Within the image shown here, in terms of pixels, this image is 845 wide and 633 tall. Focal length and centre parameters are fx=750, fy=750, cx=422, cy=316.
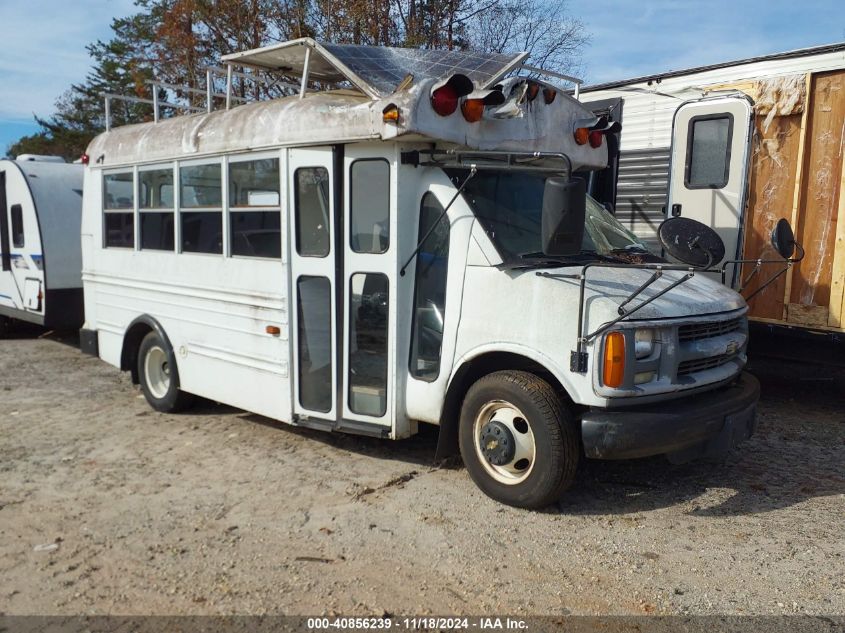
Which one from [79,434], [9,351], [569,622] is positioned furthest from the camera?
[9,351]

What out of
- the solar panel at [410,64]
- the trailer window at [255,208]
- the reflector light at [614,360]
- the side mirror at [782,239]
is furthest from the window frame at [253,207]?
the side mirror at [782,239]

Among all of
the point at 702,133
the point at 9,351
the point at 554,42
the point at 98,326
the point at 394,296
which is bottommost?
the point at 9,351

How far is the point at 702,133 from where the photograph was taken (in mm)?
7523

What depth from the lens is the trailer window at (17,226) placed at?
11.0 meters

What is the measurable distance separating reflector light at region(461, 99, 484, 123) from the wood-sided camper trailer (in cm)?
325

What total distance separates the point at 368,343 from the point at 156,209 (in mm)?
2866

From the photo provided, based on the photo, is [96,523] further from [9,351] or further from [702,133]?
[9,351]

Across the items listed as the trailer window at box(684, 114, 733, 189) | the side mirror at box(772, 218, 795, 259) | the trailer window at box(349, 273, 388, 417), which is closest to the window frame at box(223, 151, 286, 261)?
the trailer window at box(349, 273, 388, 417)

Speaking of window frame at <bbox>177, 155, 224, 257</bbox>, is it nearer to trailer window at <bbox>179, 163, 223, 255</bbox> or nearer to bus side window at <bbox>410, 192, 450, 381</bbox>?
trailer window at <bbox>179, 163, 223, 255</bbox>

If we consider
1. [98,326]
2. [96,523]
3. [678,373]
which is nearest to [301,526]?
[96,523]

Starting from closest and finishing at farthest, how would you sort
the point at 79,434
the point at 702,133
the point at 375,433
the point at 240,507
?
the point at 240,507, the point at 375,433, the point at 79,434, the point at 702,133

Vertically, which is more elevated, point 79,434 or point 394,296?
point 394,296

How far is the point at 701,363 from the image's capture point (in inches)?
181

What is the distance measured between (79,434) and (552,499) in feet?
13.7
